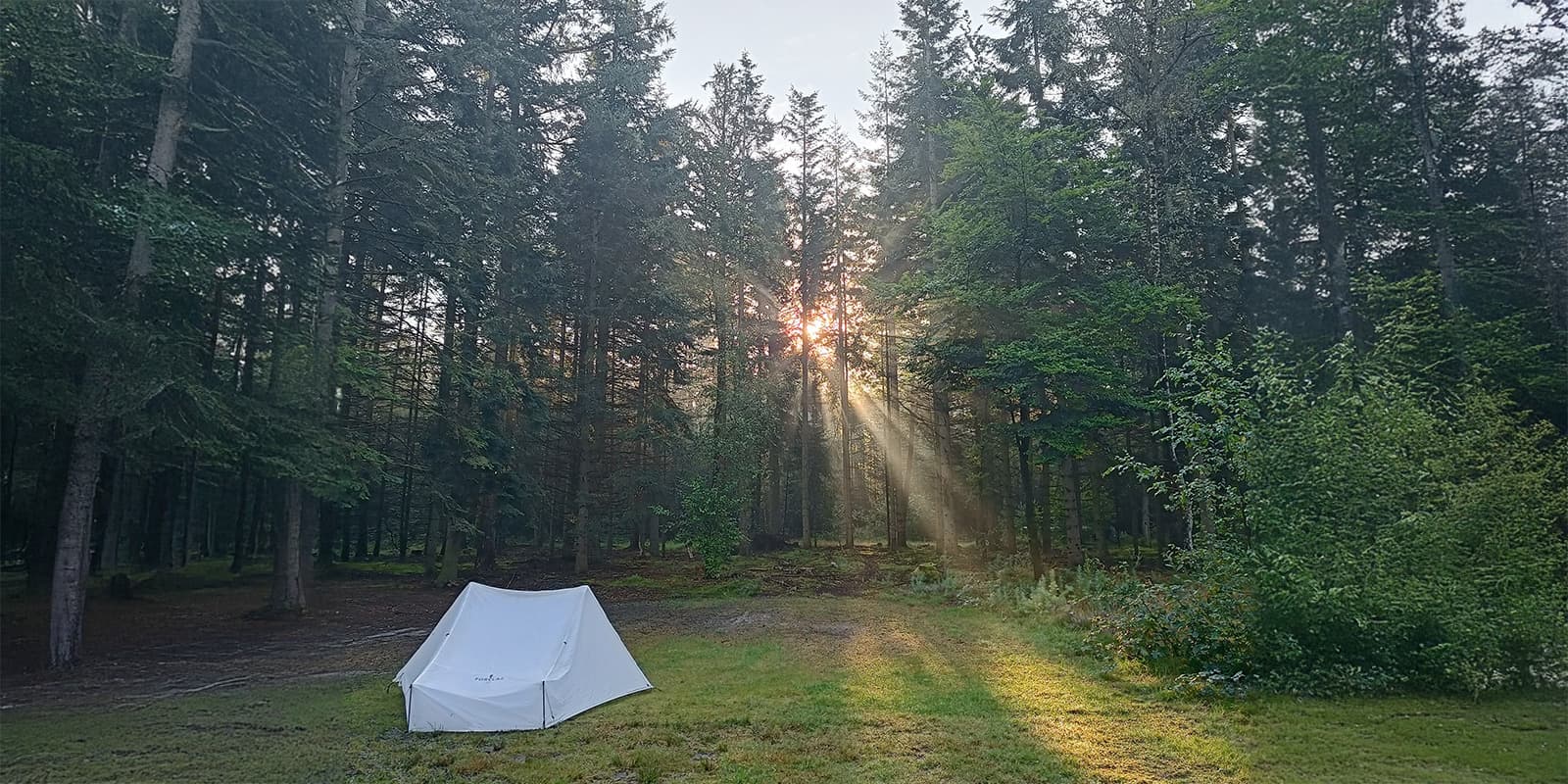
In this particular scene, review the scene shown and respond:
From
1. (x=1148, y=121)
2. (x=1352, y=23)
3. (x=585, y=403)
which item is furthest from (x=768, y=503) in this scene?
(x=1352, y=23)

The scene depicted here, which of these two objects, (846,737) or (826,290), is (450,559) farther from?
(826,290)

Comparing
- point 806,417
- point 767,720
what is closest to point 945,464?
point 806,417

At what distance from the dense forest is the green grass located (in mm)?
1354

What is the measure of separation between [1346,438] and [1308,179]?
1888 centimetres

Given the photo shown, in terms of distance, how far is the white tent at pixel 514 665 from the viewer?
26.0 feet

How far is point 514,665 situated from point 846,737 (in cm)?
421

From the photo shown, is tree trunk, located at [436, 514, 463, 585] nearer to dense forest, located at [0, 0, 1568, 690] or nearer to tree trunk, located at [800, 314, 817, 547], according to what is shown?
dense forest, located at [0, 0, 1568, 690]

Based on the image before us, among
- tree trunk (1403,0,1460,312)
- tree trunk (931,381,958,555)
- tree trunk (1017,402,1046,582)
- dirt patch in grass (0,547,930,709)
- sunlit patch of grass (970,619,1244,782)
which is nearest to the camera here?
sunlit patch of grass (970,619,1244,782)

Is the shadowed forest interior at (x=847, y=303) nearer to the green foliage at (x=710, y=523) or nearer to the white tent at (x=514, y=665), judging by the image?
the green foliage at (x=710, y=523)

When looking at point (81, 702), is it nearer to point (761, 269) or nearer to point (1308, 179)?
point (761, 269)

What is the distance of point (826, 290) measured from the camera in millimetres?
31219

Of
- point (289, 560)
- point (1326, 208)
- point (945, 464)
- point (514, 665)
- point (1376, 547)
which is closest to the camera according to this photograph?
point (1376, 547)

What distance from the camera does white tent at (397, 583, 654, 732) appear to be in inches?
312

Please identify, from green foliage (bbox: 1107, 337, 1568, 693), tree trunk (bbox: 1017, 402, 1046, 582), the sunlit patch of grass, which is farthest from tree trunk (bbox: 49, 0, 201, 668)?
tree trunk (bbox: 1017, 402, 1046, 582)
